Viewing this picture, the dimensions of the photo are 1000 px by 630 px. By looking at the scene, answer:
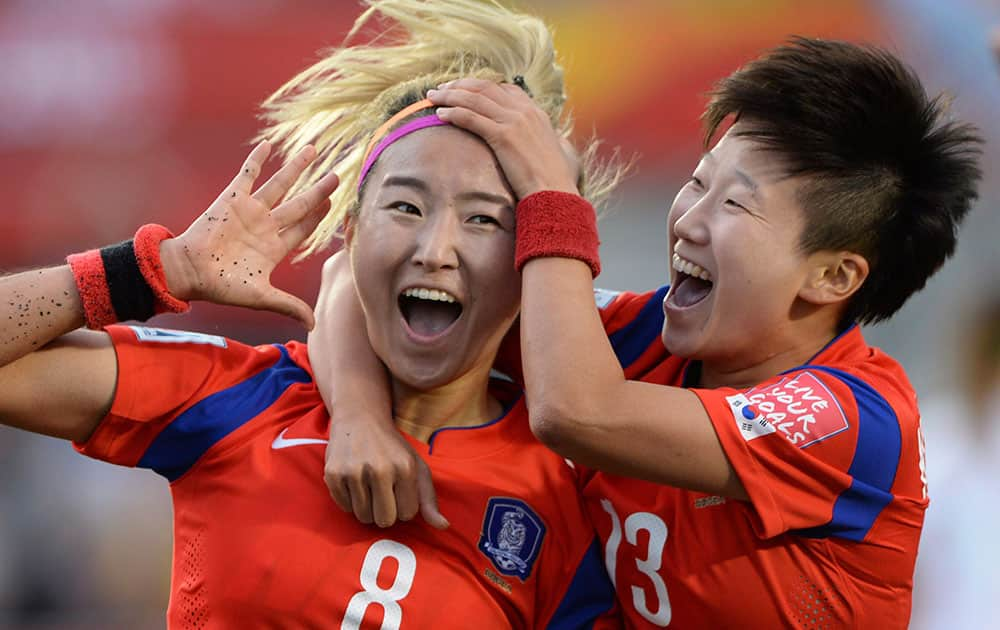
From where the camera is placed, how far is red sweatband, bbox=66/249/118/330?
5.96ft

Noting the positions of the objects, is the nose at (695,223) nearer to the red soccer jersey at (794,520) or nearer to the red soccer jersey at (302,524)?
the red soccer jersey at (794,520)

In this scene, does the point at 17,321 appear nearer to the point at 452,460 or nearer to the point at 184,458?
the point at 184,458

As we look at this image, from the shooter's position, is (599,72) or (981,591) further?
(599,72)

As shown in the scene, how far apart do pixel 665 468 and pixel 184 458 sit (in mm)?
851

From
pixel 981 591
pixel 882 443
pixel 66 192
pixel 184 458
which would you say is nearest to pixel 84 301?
pixel 184 458

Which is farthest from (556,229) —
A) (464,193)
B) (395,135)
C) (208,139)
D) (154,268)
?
(208,139)

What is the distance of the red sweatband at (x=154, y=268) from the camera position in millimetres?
1836

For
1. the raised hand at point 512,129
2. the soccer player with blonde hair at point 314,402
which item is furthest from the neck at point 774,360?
the raised hand at point 512,129

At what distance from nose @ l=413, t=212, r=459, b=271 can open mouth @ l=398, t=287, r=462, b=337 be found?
106 mm

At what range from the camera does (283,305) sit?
1.95m

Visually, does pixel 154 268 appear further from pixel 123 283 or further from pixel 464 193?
pixel 464 193

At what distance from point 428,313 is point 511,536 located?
17.7 inches

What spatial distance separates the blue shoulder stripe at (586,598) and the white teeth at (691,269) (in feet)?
1.81

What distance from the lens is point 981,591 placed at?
4.34 m
